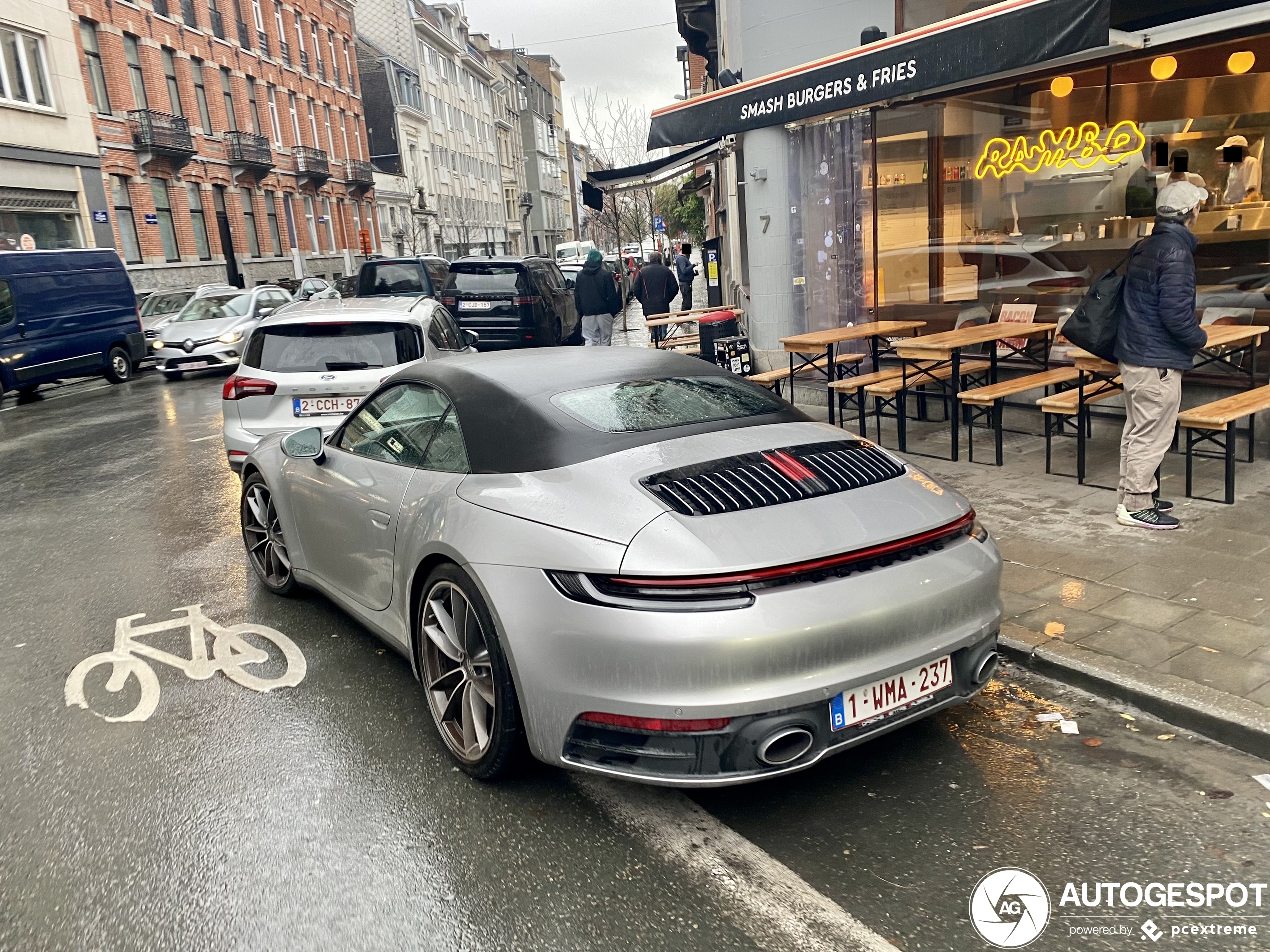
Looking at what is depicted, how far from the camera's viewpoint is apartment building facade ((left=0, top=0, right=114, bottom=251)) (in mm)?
26750

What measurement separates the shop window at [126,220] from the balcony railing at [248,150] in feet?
23.8

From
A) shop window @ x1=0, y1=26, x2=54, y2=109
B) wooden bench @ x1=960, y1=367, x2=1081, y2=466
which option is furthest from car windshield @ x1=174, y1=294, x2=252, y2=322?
wooden bench @ x1=960, y1=367, x2=1081, y2=466

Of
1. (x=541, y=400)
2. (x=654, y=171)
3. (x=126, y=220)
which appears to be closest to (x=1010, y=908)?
(x=541, y=400)

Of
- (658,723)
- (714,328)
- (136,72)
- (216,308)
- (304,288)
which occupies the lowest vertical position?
(658,723)

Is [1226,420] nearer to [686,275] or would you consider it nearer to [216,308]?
[216,308]

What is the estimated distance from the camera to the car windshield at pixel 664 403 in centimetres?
374

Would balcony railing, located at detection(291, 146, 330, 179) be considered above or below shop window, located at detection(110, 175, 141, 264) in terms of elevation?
above

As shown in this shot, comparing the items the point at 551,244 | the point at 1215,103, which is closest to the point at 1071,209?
the point at 1215,103

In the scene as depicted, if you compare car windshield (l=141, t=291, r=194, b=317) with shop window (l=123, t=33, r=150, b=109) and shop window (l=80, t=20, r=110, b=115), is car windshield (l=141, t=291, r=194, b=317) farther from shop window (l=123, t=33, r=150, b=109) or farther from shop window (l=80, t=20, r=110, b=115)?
shop window (l=123, t=33, r=150, b=109)

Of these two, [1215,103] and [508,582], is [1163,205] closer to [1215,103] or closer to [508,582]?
[1215,103]

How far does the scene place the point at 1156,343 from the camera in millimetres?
5801

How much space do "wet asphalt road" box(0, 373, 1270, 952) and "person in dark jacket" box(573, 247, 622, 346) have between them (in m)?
10.0

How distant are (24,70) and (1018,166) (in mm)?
29150

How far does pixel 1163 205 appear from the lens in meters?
5.69
